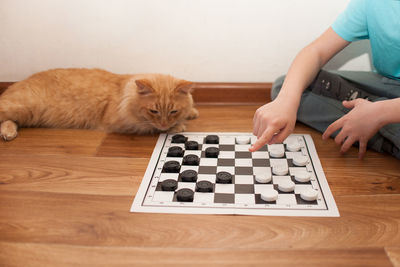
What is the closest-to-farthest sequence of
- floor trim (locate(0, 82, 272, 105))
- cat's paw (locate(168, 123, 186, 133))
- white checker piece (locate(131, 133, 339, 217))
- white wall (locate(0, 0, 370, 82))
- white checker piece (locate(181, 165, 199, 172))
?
white checker piece (locate(131, 133, 339, 217)) < white checker piece (locate(181, 165, 199, 172)) < cat's paw (locate(168, 123, 186, 133)) < white wall (locate(0, 0, 370, 82)) < floor trim (locate(0, 82, 272, 105))

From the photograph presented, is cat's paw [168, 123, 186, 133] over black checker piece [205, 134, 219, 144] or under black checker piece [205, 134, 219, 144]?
under

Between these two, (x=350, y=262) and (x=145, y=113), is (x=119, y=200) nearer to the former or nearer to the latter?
(x=145, y=113)

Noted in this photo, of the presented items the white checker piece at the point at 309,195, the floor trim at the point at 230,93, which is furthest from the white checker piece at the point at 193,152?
the floor trim at the point at 230,93

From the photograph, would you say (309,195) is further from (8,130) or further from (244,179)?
(8,130)

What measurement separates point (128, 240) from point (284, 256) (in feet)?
1.29

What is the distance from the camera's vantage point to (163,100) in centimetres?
149

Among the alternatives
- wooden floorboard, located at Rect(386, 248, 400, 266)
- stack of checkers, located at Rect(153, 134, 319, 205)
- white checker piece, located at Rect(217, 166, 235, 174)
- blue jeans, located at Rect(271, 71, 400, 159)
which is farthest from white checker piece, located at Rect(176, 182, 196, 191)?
blue jeans, located at Rect(271, 71, 400, 159)

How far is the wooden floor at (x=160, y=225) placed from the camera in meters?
0.86

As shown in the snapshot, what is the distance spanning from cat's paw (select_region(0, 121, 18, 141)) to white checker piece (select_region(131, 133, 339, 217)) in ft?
2.14

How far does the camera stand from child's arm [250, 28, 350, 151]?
3.68 feet

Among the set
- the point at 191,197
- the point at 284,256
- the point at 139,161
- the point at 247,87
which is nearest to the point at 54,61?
the point at 139,161

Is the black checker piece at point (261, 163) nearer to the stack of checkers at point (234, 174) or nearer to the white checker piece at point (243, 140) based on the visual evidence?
the stack of checkers at point (234, 174)

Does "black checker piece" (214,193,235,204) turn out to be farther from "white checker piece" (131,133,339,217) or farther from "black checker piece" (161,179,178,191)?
"black checker piece" (161,179,178,191)

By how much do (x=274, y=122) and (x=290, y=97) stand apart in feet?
0.53
